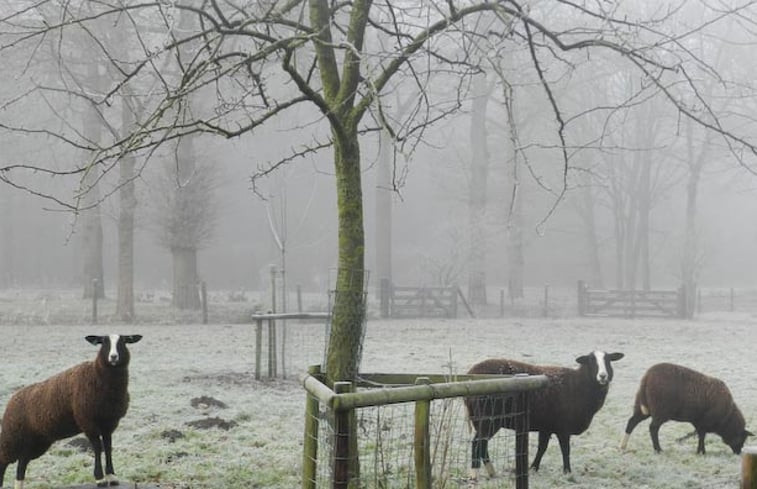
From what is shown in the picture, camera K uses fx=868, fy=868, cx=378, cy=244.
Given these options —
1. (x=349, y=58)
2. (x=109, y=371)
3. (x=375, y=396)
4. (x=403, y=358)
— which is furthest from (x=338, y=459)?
(x=403, y=358)

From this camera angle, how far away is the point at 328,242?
43.0 meters

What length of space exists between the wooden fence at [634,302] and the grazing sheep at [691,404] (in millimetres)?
19908

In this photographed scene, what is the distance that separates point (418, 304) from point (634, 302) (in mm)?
7074

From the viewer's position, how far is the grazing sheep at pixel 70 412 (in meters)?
6.68

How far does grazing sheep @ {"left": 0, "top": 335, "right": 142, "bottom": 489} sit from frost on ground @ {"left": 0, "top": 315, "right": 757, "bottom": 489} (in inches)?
18.2

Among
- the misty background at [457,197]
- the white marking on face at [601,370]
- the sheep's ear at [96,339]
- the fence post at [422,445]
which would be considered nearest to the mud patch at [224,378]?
the sheep's ear at [96,339]

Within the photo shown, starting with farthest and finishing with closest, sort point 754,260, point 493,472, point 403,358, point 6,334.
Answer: point 754,260, point 6,334, point 403,358, point 493,472

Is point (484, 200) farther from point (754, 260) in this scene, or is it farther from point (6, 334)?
point (754, 260)

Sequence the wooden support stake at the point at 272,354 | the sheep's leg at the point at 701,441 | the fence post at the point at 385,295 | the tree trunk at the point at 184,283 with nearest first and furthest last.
→ the sheep's leg at the point at 701,441
the wooden support stake at the point at 272,354
the tree trunk at the point at 184,283
the fence post at the point at 385,295

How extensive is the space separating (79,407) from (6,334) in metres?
14.2

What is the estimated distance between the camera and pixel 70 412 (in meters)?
6.75

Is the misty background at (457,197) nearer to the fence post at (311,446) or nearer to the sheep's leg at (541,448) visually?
the sheep's leg at (541,448)

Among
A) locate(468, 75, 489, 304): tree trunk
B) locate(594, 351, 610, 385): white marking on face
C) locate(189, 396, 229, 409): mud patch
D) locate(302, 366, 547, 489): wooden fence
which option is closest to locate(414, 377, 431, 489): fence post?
locate(302, 366, 547, 489): wooden fence

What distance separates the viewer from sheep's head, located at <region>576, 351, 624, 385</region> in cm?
785
